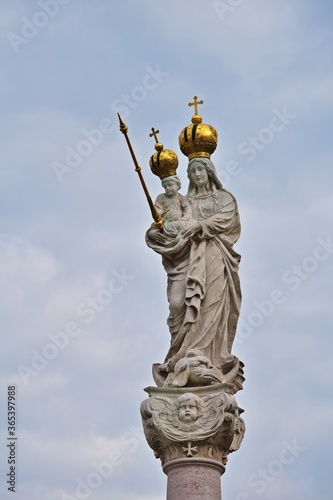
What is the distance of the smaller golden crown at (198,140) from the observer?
19531 mm

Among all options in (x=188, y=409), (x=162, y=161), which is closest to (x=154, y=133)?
(x=162, y=161)

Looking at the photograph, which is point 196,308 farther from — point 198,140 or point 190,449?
point 198,140

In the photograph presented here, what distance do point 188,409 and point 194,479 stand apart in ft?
3.59

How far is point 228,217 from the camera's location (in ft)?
62.5

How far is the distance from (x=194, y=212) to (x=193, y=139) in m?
1.35

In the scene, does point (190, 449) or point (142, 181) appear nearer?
point (190, 449)

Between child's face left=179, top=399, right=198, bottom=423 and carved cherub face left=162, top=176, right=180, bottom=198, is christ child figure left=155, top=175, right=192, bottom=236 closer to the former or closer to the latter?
carved cherub face left=162, top=176, right=180, bottom=198

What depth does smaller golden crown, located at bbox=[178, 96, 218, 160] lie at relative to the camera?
1953cm

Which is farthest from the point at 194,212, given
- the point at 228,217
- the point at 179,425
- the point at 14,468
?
the point at 14,468

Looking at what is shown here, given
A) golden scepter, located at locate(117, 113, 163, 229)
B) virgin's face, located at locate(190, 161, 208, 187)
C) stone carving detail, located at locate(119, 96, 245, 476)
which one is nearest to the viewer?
stone carving detail, located at locate(119, 96, 245, 476)

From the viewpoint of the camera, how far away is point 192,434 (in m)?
16.9

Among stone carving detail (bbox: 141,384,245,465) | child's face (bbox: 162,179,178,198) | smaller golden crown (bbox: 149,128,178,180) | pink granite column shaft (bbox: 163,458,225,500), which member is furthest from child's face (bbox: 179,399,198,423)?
smaller golden crown (bbox: 149,128,178,180)

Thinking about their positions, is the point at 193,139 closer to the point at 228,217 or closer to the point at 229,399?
the point at 228,217

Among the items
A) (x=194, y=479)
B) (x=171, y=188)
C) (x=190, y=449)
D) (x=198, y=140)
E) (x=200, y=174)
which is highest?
(x=198, y=140)
